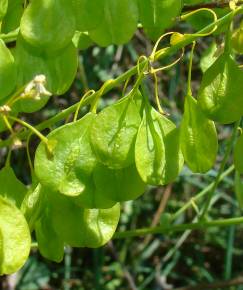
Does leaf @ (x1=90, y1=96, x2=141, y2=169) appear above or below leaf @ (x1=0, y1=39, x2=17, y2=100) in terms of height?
below

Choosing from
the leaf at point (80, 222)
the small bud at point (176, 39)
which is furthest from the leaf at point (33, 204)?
the small bud at point (176, 39)

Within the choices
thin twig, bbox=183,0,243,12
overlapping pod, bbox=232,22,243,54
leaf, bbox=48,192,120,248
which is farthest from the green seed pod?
leaf, bbox=48,192,120,248

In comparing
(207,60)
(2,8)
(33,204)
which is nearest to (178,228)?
(207,60)

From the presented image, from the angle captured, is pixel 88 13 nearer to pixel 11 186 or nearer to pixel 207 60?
pixel 11 186

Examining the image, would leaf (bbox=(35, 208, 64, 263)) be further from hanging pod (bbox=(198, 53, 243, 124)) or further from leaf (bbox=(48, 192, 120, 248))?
hanging pod (bbox=(198, 53, 243, 124))

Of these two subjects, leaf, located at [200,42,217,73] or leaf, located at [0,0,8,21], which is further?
leaf, located at [200,42,217,73]

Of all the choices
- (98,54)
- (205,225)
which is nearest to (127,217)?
(98,54)

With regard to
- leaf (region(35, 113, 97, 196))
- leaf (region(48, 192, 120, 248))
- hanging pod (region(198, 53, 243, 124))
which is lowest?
leaf (region(48, 192, 120, 248))

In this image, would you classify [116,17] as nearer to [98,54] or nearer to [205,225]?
[205,225]
